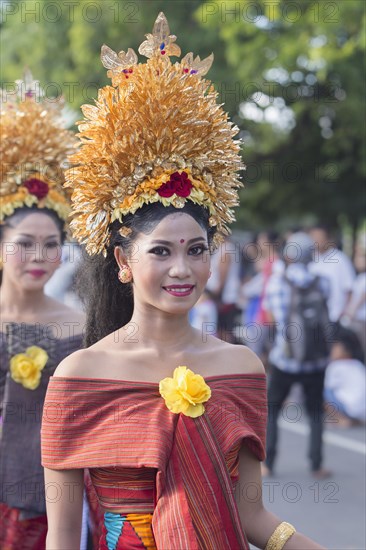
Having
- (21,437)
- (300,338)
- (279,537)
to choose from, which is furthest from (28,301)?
(300,338)

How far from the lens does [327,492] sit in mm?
7012

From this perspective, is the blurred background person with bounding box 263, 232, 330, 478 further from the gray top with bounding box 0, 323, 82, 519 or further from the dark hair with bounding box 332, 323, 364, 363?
the gray top with bounding box 0, 323, 82, 519

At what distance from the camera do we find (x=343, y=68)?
14.5m

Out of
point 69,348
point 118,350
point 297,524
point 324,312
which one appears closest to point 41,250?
point 69,348

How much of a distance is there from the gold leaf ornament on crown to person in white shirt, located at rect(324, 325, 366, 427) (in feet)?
19.9

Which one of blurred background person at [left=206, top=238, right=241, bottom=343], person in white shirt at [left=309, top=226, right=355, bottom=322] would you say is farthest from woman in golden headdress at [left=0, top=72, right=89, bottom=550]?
blurred background person at [left=206, top=238, right=241, bottom=343]

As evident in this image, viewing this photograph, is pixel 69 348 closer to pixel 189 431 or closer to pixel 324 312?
pixel 189 431

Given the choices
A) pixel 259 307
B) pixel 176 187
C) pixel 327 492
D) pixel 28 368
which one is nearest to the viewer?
pixel 176 187

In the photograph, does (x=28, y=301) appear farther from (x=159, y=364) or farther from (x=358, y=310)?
(x=358, y=310)

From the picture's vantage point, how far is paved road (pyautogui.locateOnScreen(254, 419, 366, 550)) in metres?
6.10

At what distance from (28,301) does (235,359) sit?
5.70 feet

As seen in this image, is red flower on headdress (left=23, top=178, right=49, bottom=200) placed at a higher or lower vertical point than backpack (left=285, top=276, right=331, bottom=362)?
higher

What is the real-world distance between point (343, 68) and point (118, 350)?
12499 mm

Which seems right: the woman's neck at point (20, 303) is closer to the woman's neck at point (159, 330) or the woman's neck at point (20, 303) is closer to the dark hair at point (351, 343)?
the woman's neck at point (159, 330)
